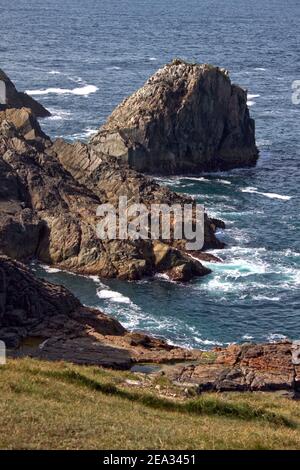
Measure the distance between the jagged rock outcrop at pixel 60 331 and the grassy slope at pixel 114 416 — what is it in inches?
391

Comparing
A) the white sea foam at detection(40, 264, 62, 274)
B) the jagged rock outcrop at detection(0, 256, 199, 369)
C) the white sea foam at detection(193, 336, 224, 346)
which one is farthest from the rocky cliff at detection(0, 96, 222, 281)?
the jagged rock outcrop at detection(0, 256, 199, 369)

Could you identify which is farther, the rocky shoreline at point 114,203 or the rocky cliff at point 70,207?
the rocky cliff at point 70,207

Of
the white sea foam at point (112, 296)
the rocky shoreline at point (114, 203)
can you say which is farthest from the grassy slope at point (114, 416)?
the white sea foam at point (112, 296)

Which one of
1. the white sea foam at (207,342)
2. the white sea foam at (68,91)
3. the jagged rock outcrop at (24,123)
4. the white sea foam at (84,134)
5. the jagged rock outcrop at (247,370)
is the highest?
the white sea foam at (68,91)

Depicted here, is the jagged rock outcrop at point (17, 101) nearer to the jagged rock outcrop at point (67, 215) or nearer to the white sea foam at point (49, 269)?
the jagged rock outcrop at point (67, 215)

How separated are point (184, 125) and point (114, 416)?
8878 centimetres

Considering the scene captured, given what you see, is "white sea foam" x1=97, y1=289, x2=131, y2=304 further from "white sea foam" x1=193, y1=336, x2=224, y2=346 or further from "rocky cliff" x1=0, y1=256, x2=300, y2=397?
"white sea foam" x1=193, y1=336, x2=224, y2=346

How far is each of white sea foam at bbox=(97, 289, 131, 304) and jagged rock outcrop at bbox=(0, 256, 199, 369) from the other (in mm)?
7889

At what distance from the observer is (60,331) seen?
65938 mm

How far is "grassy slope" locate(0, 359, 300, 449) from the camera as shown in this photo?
3344 cm

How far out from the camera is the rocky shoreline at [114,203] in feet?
202

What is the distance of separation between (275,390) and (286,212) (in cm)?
5136

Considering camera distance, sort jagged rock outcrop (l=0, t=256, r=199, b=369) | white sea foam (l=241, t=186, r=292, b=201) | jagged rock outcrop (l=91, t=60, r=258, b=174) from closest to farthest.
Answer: jagged rock outcrop (l=0, t=256, r=199, b=369) → white sea foam (l=241, t=186, r=292, b=201) → jagged rock outcrop (l=91, t=60, r=258, b=174)
